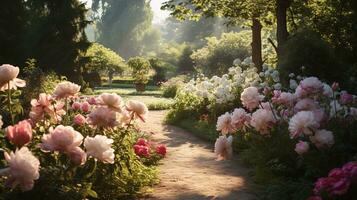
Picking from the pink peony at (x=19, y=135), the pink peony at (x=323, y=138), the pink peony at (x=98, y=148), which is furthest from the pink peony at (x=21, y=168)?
the pink peony at (x=323, y=138)

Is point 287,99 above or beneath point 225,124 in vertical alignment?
above

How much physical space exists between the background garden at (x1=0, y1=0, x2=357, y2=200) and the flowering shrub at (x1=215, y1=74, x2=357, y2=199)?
0.01 m

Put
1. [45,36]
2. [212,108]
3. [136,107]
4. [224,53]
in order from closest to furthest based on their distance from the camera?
[136,107]
[212,108]
[45,36]
[224,53]

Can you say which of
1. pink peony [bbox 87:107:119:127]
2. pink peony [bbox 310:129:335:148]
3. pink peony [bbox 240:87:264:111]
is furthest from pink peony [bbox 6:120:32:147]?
pink peony [bbox 240:87:264:111]

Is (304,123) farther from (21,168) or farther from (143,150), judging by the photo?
(143,150)

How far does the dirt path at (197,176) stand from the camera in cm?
539

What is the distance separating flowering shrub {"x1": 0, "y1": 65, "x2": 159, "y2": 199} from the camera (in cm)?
344

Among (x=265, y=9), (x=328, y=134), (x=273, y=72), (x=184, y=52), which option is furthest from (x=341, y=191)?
(x=184, y=52)

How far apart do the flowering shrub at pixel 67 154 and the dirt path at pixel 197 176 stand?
395 millimetres

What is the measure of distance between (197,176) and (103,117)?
2361mm

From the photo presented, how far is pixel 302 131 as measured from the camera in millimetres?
4297

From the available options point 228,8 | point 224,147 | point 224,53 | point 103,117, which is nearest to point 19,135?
point 103,117

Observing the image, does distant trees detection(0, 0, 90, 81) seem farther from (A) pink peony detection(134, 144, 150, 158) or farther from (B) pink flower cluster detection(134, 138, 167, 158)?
(A) pink peony detection(134, 144, 150, 158)

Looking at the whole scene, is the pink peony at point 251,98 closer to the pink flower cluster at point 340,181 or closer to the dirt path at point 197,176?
the dirt path at point 197,176
